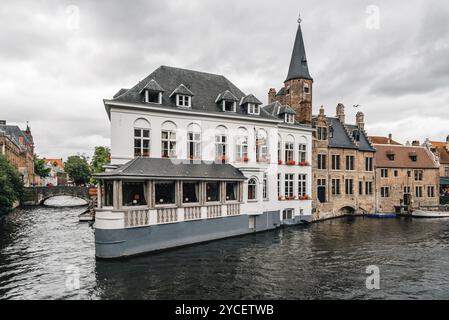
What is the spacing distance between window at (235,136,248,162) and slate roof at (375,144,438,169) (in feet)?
80.7

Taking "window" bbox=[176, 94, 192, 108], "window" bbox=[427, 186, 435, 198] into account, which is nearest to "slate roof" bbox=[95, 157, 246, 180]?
"window" bbox=[176, 94, 192, 108]

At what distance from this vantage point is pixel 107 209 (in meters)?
17.8

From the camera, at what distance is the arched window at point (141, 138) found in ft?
70.5

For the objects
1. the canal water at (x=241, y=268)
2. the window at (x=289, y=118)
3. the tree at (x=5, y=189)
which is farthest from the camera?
the tree at (x=5, y=189)

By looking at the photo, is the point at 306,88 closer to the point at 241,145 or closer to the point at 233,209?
the point at 241,145

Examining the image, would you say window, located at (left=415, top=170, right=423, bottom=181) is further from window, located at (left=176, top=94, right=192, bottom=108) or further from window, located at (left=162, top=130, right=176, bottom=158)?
Result: window, located at (left=162, top=130, right=176, bottom=158)

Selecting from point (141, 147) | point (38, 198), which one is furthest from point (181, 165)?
point (38, 198)

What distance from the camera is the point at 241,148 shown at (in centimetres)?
2622

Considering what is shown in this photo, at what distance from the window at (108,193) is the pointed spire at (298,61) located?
84.0ft

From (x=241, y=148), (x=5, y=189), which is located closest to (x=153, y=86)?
(x=241, y=148)

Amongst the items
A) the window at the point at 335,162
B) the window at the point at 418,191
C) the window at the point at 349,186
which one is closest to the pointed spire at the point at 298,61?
the window at the point at 335,162

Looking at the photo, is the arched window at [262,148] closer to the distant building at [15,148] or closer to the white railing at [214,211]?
the white railing at [214,211]
